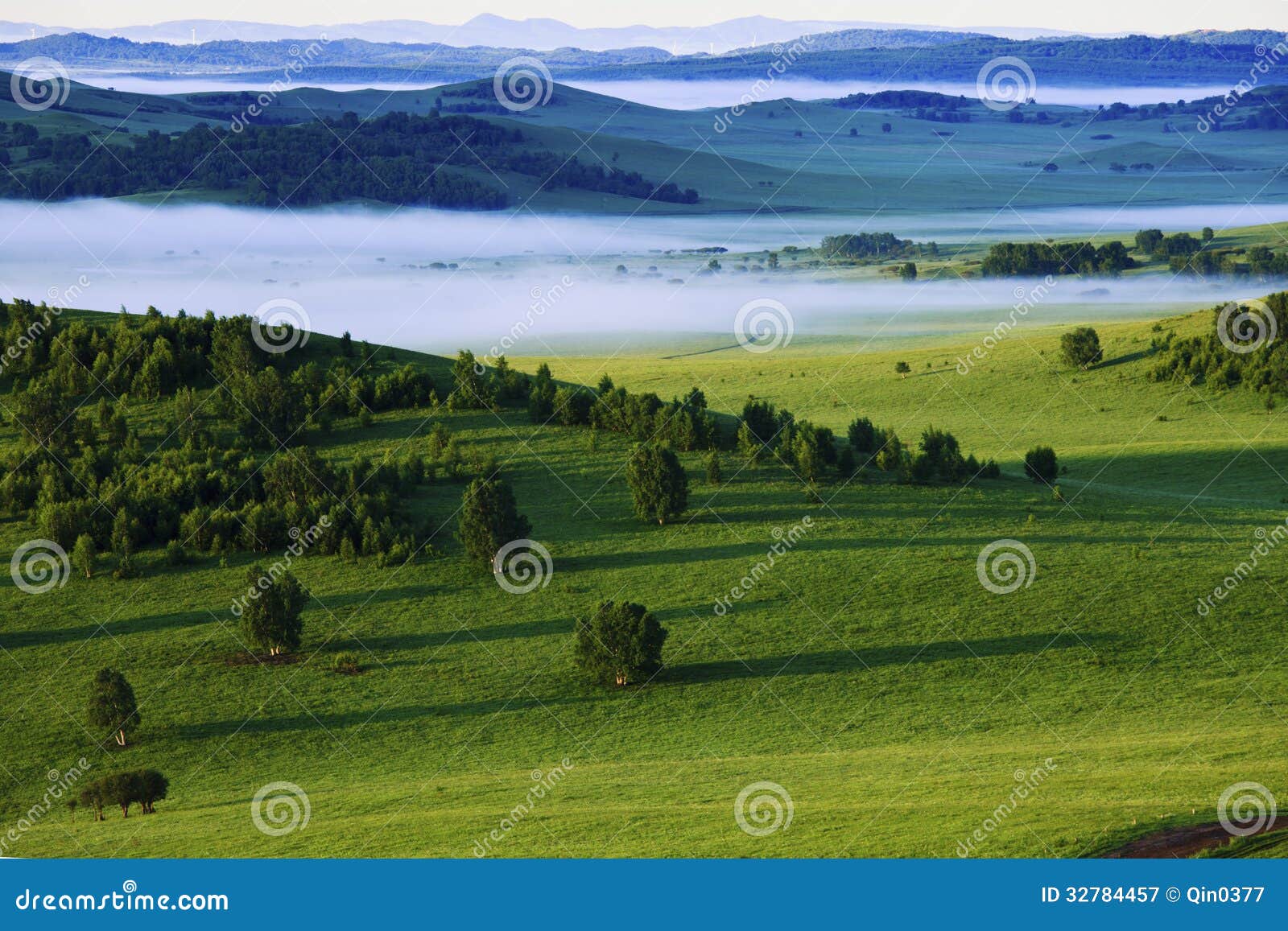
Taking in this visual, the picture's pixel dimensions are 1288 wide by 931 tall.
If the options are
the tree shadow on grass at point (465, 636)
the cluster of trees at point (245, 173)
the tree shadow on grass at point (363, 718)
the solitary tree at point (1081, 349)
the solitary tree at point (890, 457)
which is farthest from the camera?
the cluster of trees at point (245, 173)

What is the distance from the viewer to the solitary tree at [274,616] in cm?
3103

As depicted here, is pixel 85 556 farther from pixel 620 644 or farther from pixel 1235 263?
pixel 1235 263

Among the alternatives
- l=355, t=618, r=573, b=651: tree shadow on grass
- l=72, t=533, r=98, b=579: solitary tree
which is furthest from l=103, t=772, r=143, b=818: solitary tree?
l=72, t=533, r=98, b=579: solitary tree

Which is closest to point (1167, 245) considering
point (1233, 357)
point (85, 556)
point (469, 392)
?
point (1233, 357)

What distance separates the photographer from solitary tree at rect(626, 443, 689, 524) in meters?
38.7

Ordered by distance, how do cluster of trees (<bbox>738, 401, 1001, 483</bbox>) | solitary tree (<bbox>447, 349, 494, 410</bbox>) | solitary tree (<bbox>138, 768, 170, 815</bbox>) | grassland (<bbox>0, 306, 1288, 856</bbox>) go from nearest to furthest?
grassland (<bbox>0, 306, 1288, 856</bbox>), solitary tree (<bbox>138, 768, 170, 815</bbox>), cluster of trees (<bbox>738, 401, 1001, 483</bbox>), solitary tree (<bbox>447, 349, 494, 410</bbox>)

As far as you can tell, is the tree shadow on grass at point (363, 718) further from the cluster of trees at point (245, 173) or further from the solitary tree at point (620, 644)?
the cluster of trees at point (245, 173)

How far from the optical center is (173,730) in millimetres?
28000

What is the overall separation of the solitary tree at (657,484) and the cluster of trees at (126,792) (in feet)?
57.6

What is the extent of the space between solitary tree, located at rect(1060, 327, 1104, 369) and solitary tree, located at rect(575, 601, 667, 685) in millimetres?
41222

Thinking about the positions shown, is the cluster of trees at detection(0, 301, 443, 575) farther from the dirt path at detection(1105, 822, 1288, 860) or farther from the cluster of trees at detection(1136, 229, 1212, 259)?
the cluster of trees at detection(1136, 229, 1212, 259)

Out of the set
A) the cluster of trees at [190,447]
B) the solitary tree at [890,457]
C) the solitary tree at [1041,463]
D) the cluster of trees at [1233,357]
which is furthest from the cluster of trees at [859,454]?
the cluster of trees at [1233,357]

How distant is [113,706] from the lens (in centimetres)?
2709

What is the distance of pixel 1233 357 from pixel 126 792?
162ft
